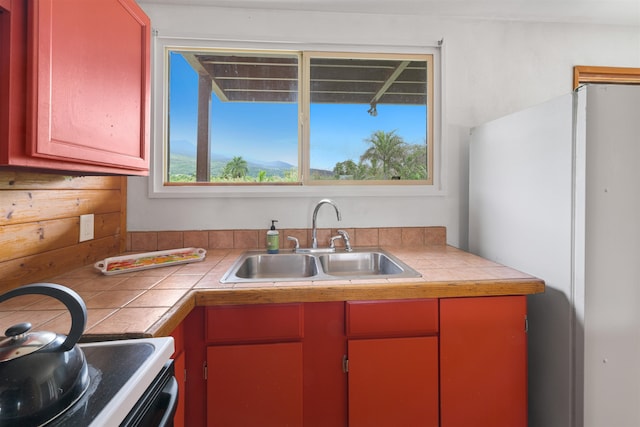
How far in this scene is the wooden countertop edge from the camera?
107 cm

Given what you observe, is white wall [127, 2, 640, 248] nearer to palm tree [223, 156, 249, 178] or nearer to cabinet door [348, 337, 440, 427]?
palm tree [223, 156, 249, 178]

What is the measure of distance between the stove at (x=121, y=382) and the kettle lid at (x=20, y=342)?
4.8 inches

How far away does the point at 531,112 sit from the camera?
129 centimetres

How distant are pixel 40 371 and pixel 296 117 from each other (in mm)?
1644

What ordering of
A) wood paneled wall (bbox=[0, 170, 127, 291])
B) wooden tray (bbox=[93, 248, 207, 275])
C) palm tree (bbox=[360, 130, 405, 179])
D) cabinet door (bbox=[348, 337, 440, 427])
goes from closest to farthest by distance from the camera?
wood paneled wall (bbox=[0, 170, 127, 291]), cabinet door (bbox=[348, 337, 440, 427]), wooden tray (bbox=[93, 248, 207, 275]), palm tree (bbox=[360, 130, 405, 179])

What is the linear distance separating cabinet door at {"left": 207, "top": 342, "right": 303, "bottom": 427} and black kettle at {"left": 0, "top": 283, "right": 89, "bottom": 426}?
23.3 inches

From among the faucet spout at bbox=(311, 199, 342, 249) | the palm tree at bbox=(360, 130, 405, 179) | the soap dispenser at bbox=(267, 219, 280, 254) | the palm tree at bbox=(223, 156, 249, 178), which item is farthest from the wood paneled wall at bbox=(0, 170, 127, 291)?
the palm tree at bbox=(360, 130, 405, 179)

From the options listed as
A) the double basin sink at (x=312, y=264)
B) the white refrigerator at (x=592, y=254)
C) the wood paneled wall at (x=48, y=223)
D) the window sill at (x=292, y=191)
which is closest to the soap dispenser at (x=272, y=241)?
the double basin sink at (x=312, y=264)

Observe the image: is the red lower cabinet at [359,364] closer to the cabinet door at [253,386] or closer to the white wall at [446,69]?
the cabinet door at [253,386]

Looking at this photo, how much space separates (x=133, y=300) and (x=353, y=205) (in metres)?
1.25

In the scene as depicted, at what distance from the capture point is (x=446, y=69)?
1.88 meters

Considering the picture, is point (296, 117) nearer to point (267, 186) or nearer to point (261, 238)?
point (267, 186)

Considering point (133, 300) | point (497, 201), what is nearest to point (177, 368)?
point (133, 300)

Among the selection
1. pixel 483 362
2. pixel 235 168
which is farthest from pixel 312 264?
pixel 483 362
